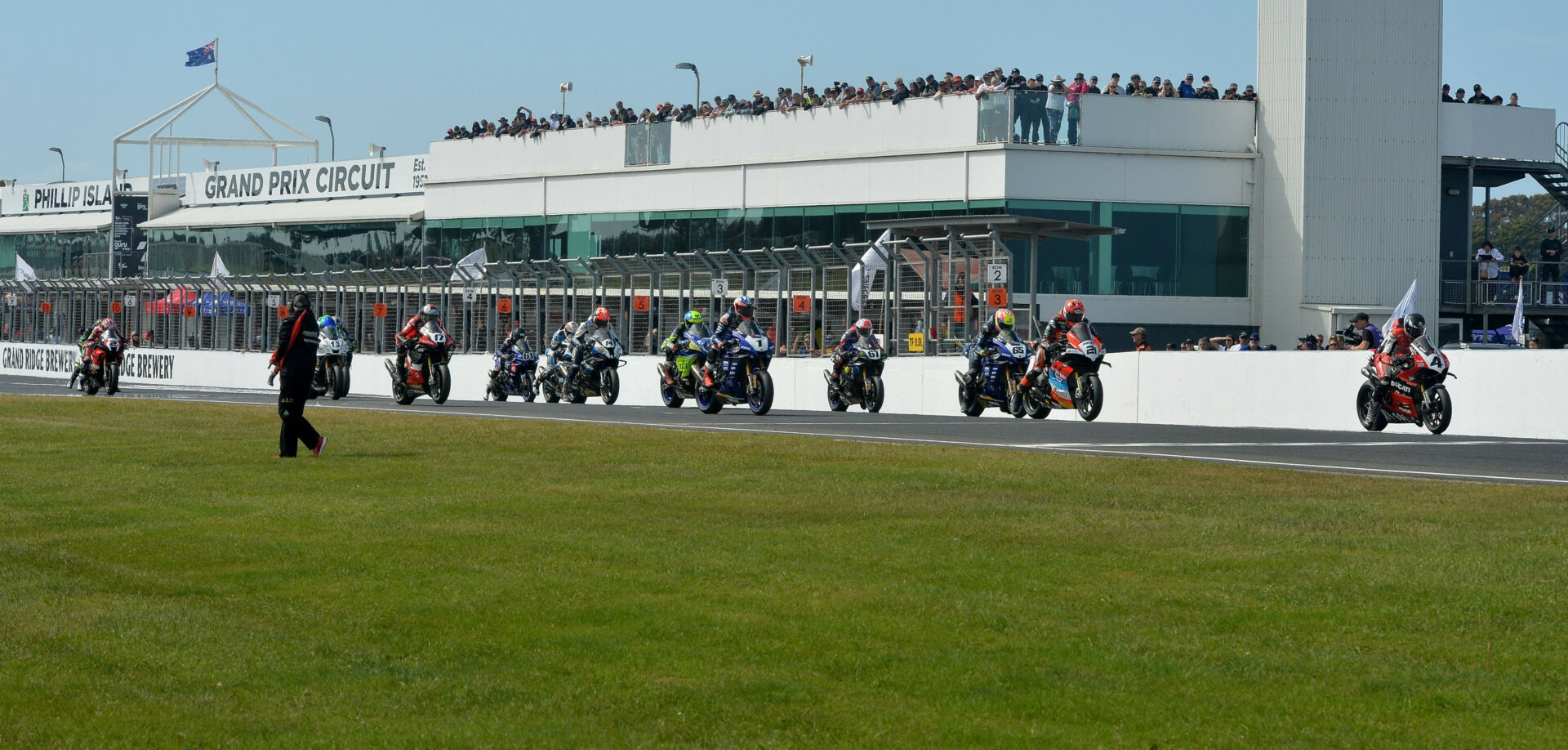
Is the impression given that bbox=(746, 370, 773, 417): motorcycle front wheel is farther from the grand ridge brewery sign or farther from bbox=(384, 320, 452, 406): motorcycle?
the grand ridge brewery sign

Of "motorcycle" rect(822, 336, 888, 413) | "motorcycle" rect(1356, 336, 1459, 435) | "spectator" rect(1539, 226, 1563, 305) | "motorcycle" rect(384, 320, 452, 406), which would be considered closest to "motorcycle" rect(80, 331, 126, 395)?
"motorcycle" rect(384, 320, 452, 406)

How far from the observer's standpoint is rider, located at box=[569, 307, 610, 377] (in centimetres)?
3253

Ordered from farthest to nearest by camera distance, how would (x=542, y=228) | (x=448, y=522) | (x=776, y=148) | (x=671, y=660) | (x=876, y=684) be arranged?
(x=542, y=228) → (x=776, y=148) → (x=448, y=522) → (x=671, y=660) → (x=876, y=684)

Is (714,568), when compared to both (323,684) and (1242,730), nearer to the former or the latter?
(323,684)

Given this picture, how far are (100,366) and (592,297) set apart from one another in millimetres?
9798

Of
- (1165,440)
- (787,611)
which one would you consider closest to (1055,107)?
(1165,440)

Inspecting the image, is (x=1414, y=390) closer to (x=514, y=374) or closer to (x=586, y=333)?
(x=586, y=333)

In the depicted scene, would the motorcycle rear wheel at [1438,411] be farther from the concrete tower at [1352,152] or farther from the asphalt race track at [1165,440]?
the concrete tower at [1352,152]

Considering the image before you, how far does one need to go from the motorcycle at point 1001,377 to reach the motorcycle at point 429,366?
9493mm

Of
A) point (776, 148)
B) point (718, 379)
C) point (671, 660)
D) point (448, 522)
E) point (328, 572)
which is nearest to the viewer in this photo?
point (671, 660)

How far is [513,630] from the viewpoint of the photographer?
25.0 ft

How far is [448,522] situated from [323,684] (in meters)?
4.82

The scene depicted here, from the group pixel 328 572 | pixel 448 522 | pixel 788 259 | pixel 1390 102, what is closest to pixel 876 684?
pixel 328 572

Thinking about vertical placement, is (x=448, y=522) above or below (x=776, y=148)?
below
